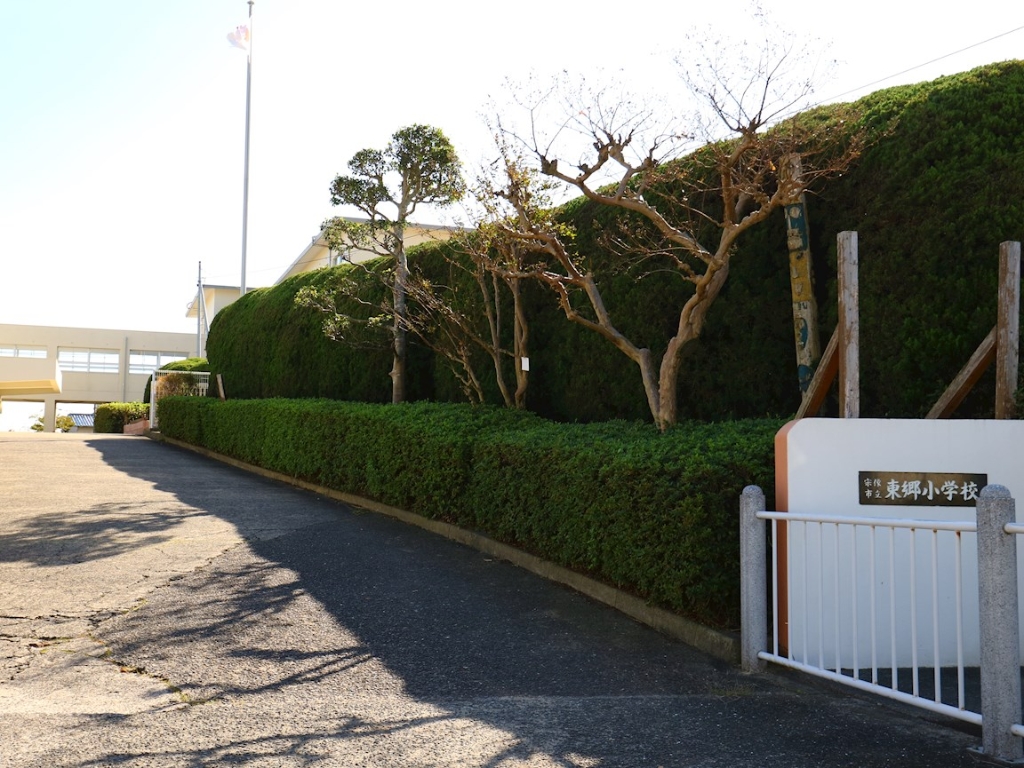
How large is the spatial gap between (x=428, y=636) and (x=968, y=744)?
3066 millimetres

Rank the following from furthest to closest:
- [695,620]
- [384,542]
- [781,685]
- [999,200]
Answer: [384,542]
[999,200]
[695,620]
[781,685]

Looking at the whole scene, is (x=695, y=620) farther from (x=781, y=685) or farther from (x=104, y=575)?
(x=104, y=575)

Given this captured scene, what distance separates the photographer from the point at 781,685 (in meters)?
4.82

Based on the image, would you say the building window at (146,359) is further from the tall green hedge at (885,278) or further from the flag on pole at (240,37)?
the tall green hedge at (885,278)

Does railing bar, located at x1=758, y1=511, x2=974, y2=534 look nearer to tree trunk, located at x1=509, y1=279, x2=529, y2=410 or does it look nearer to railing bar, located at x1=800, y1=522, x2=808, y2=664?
railing bar, located at x1=800, y1=522, x2=808, y2=664

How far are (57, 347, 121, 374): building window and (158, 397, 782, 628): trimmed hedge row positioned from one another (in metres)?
40.1

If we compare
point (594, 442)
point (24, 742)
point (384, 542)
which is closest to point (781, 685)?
point (594, 442)

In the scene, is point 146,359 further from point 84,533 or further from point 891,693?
point 891,693

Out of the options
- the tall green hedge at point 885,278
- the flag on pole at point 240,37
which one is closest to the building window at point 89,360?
the flag on pole at point 240,37

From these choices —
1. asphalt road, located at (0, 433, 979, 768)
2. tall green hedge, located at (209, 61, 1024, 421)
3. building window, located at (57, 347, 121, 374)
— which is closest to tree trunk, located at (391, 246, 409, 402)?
tall green hedge, located at (209, 61, 1024, 421)

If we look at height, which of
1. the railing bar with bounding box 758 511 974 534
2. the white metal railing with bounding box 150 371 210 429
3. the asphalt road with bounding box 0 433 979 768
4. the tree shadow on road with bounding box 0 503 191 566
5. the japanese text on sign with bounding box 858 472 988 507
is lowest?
the asphalt road with bounding box 0 433 979 768

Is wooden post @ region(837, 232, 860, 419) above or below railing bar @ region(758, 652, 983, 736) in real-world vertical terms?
above

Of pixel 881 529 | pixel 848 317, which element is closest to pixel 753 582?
pixel 881 529

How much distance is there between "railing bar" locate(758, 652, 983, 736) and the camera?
3838 mm
